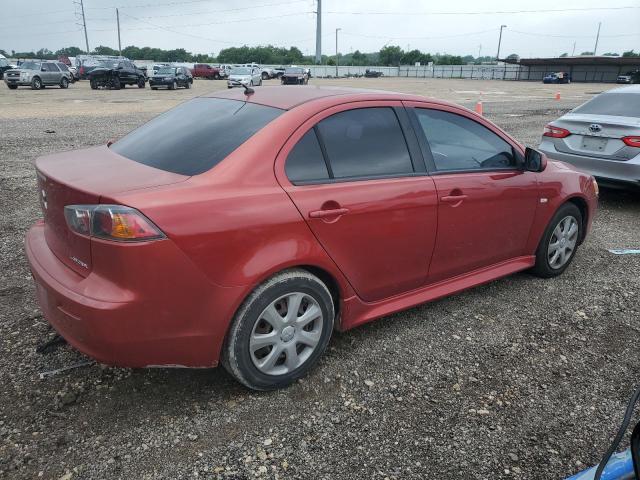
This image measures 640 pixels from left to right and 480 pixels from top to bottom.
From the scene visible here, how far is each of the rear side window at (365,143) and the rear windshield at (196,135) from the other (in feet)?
1.21

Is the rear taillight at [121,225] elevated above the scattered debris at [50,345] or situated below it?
above

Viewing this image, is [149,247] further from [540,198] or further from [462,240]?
[540,198]

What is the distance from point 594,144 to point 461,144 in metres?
3.91

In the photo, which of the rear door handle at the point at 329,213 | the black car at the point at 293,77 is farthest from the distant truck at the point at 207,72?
the rear door handle at the point at 329,213

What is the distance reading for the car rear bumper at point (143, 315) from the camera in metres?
2.33

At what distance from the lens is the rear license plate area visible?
6.52 meters

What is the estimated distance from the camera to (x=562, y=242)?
449cm

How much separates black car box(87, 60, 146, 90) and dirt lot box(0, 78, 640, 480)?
93.9 ft

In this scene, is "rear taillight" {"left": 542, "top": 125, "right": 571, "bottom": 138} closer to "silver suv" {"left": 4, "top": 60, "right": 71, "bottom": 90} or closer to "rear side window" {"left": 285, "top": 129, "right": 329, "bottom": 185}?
"rear side window" {"left": 285, "top": 129, "right": 329, "bottom": 185}

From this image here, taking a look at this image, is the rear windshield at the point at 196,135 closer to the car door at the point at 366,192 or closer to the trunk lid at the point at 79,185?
the trunk lid at the point at 79,185

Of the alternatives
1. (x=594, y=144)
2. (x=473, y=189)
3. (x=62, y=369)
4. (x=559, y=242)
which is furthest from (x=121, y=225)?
(x=594, y=144)

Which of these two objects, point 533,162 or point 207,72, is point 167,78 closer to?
point 207,72

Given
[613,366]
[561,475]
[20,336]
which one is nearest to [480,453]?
[561,475]

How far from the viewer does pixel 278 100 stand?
3.14m
